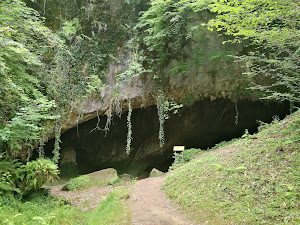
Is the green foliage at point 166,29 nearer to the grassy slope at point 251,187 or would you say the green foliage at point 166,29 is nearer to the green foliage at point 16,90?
the green foliage at point 16,90

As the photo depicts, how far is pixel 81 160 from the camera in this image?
14.4 meters

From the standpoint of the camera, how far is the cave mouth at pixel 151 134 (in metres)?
13.6

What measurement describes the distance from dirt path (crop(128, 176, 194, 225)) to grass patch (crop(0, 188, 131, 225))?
285 mm

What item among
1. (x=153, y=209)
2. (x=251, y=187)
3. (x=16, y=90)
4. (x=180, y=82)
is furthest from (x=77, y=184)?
(x=251, y=187)

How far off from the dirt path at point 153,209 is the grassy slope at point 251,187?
293mm

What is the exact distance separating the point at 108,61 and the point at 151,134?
627cm

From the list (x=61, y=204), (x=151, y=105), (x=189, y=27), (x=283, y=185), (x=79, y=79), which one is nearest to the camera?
(x=283, y=185)

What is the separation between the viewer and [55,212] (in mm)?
5840

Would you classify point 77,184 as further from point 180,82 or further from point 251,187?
point 251,187

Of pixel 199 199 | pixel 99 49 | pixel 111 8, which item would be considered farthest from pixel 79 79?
pixel 199 199

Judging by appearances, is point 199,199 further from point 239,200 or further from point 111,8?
point 111,8

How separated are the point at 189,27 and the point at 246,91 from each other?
17.3 feet

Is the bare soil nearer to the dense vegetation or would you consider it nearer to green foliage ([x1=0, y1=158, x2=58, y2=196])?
the dense vegetation

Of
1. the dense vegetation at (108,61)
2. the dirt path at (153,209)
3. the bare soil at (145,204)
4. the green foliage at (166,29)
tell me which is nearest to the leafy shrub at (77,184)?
the bare soil at (145,204)
